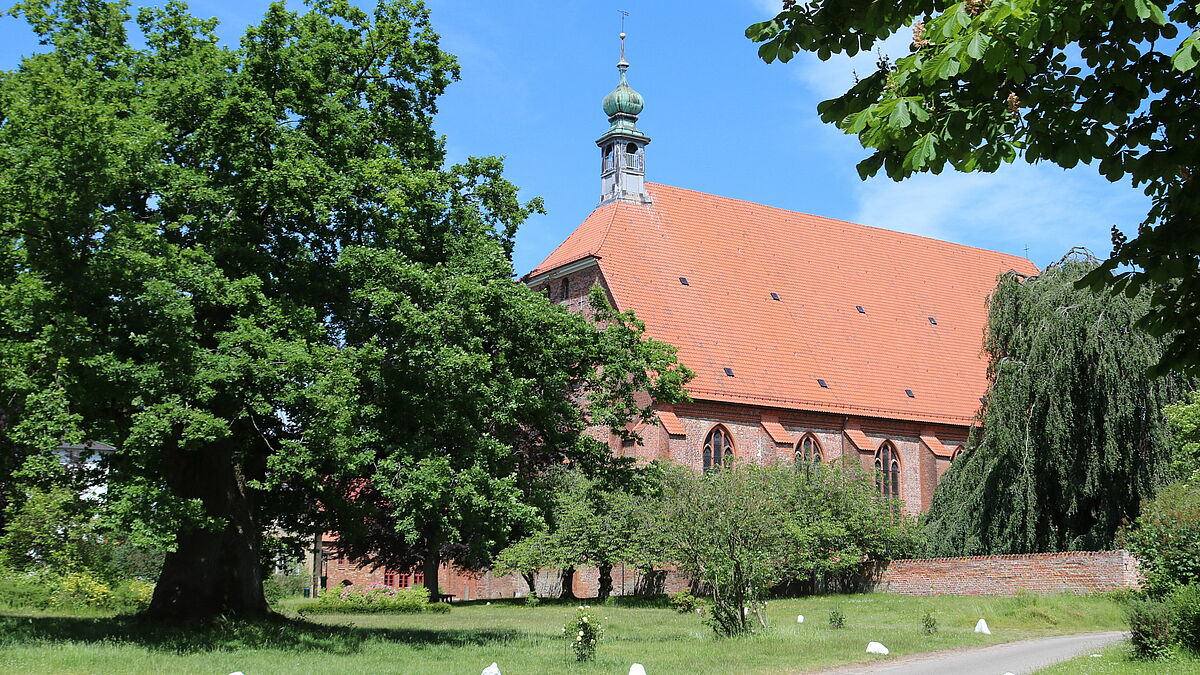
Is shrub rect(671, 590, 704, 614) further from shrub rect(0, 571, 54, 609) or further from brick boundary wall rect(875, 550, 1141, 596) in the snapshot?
shrub rect(0, 571, 54, 609)

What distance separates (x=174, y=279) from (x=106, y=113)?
2168 millimetres

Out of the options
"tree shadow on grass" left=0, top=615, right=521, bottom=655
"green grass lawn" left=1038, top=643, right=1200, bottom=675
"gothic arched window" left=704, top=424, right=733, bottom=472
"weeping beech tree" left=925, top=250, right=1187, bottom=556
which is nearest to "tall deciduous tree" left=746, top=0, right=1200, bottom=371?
"green grass lawn" left=1038, top=643, right=1200, bottom=675

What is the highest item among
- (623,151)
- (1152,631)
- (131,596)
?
(623,151)

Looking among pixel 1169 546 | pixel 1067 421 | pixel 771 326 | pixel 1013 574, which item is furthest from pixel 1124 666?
pixel 771 326

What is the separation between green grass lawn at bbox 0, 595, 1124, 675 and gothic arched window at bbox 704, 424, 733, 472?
12175mm

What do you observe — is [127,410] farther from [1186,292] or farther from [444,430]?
[1186,292]

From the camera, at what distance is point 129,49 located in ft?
54.1

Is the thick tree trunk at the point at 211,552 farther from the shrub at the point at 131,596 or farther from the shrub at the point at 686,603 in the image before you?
the shrub at the point at 686,603

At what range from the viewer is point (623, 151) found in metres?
40.0

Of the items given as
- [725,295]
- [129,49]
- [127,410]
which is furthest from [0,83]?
[725,295]

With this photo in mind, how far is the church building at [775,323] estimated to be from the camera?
35812 millimetres

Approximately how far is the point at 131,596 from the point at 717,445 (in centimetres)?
1788

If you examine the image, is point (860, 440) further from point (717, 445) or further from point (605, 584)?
point (605, 584)

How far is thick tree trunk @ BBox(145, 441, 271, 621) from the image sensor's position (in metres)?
16.3
